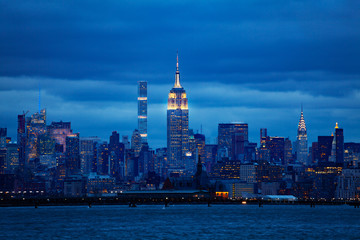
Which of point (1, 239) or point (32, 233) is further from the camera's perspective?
point (32, 233)

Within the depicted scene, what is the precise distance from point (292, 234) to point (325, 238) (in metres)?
10.1

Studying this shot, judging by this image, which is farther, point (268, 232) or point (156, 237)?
point (268, 232)

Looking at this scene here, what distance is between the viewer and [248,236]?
174875 millimetres

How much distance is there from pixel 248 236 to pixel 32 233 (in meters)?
40.3

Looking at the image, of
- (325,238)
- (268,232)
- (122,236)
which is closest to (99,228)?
(122,236)

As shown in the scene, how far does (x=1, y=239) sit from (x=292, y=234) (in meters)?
53.1

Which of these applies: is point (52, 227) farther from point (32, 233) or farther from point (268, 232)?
point (268, 232)

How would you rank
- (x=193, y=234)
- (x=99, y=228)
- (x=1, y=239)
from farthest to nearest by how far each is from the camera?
(x=99, y=228), (x=193, y=234), (x=1, y=239)

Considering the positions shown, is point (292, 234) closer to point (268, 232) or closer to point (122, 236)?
point (268, 232)

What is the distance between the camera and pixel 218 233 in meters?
181

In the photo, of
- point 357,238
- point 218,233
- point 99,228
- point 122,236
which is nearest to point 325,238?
point 357,238

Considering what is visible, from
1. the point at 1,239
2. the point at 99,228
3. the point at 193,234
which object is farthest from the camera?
the point at 99,228

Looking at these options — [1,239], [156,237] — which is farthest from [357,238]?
[1,239]

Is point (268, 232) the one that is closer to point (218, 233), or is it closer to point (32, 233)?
point (218, 233)
